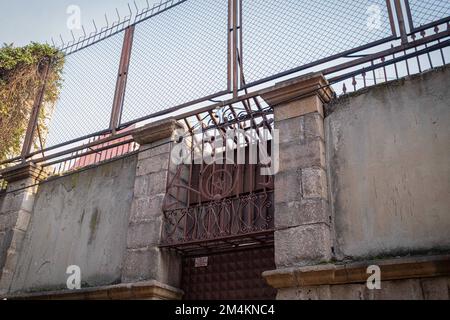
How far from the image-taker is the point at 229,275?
5.70m

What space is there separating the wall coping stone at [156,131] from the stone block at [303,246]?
2.35 meters

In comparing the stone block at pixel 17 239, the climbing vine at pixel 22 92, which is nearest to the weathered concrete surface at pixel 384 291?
the stone block at pixel 17 239

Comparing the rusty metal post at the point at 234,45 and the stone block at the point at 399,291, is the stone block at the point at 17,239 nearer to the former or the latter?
the rusty metal post at the point at 234,45

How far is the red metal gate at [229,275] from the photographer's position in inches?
215

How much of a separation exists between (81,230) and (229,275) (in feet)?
7.52

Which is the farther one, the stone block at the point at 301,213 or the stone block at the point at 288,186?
the stone block at the point at 288,186

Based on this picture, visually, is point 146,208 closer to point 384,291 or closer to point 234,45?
point 234,45

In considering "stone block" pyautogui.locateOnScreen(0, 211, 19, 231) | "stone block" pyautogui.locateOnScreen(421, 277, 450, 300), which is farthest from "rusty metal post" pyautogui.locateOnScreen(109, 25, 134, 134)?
"stone block" pyautogui.locateOnScreen(421, 277, 450, 300)

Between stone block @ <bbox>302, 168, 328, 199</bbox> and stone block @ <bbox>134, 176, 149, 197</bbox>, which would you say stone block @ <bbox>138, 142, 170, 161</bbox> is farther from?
stone block @ <bbox>302, 168, 328, 199</bbox>

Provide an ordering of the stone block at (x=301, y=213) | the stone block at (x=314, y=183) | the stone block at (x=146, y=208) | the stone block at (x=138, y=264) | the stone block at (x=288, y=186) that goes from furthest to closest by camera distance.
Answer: the stone block at (x=146, y=208), the stone block at (x=138, y=264), the stone block at (x=288, y=186), the stone block at (x=314, y=183), the stone block at (x=301, y=213)

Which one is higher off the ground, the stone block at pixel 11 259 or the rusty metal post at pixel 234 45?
the rusty metal post at pixel 234 45

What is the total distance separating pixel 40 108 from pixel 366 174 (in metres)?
6.08
